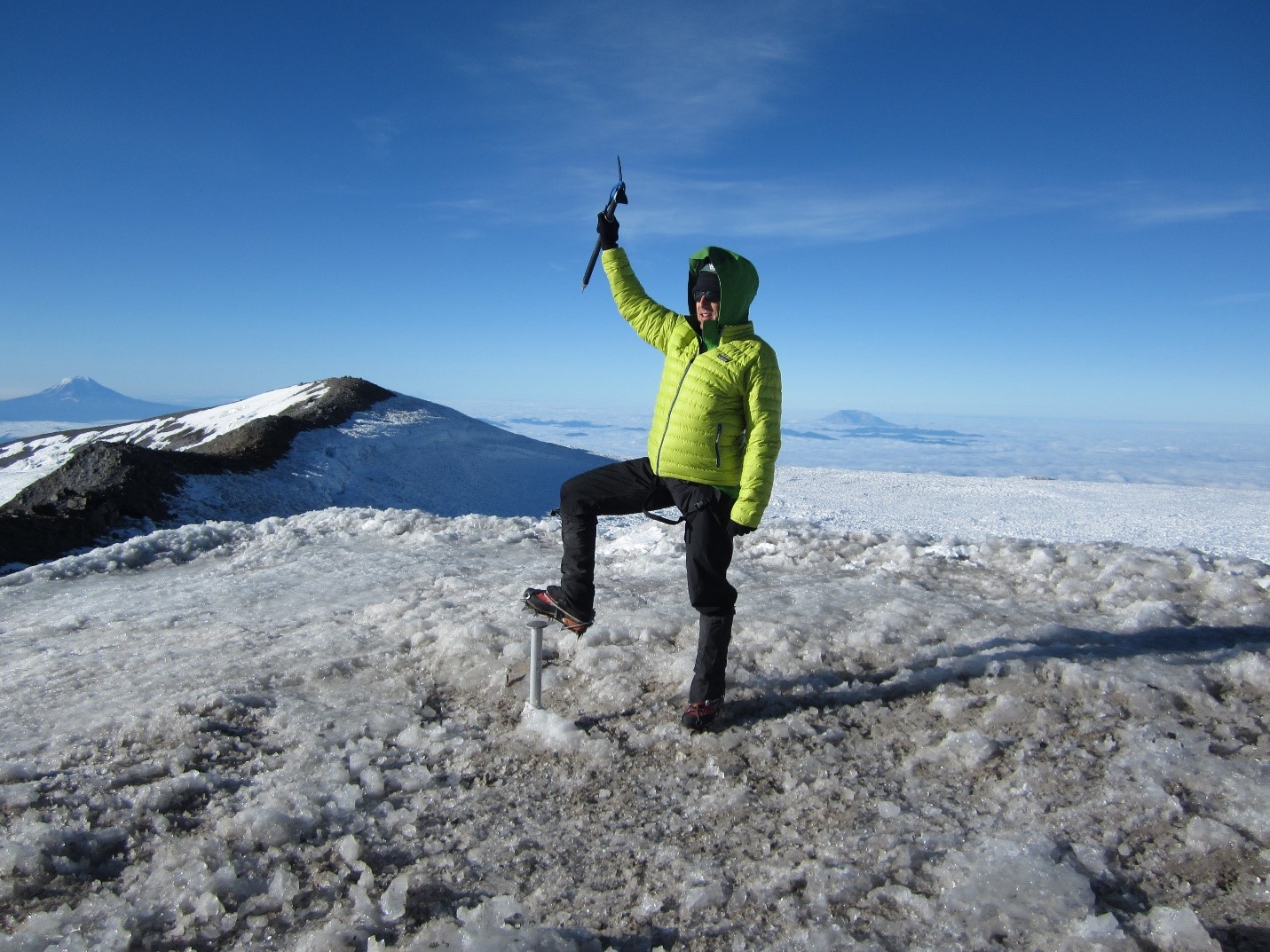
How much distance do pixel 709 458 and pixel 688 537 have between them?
490 mm

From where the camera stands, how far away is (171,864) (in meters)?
3.22

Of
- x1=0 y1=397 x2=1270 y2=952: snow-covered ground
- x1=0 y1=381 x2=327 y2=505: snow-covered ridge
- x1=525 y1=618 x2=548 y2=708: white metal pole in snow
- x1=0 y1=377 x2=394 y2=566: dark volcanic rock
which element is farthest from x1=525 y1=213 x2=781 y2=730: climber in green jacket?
x1=0 y1=381 x2=327 y2=505: snow-covered ridge

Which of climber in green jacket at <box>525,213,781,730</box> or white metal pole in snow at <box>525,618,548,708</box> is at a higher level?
climber in green jacket at <box>525,213,781,730</box>

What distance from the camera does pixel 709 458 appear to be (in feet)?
14.5

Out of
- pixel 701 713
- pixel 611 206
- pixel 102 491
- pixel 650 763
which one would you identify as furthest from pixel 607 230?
pixel 102 491

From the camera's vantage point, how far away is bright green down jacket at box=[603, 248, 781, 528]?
429 centimetres

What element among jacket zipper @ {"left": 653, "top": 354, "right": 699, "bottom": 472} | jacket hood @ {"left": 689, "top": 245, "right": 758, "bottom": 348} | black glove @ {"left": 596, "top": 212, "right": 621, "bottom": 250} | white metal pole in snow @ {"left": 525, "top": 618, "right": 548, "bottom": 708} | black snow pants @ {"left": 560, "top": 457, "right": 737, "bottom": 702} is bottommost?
white metal pole in snow @ {"left": 525, "top": 618, "right": 548, "bottom": 708}

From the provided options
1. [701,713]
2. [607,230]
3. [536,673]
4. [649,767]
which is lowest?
[649,767]

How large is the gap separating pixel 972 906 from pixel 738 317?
10.4 feet

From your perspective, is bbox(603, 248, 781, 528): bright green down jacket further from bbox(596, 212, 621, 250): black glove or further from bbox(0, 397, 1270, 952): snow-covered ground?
bbox(0, 397, 1270, 952): snow-covered ground

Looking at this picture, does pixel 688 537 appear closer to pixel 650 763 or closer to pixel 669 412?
pixel 669 412

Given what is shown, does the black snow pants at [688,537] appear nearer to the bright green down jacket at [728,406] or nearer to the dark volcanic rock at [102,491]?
the bright green down jacket at [728,406]

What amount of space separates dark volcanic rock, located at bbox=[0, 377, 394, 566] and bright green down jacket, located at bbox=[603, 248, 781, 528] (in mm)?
11300

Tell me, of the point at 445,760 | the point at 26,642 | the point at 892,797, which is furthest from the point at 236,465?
the point at 892,797
